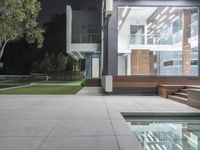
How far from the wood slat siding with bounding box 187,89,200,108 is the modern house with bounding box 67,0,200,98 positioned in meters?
4.98

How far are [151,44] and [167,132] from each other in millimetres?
10215

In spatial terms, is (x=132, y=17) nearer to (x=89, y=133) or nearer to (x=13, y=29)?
(x=13, y=29)

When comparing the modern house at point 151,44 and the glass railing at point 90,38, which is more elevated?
the glass railing at point 90,38

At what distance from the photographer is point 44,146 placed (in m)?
4.89

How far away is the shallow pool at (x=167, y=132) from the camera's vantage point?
214 inches

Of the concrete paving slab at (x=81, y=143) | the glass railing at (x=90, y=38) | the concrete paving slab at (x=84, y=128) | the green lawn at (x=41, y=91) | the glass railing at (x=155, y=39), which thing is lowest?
the green lawn at (x=41, y=91)

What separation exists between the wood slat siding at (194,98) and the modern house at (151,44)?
4.98 metres

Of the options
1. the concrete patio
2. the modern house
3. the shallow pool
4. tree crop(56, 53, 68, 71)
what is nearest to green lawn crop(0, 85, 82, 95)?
the modern house

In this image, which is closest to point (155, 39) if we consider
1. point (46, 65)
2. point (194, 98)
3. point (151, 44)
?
point (151, 44)

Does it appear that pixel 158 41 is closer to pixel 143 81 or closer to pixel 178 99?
pixel 143 81

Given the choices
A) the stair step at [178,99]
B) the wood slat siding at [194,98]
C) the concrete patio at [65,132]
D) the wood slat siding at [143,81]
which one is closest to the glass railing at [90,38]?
the wood slat siding at [143,81]

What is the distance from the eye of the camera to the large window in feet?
53.2

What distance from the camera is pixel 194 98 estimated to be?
1021 cm

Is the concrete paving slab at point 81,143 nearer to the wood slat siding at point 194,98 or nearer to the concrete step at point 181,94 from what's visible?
the wood slat siding at point 194,98
